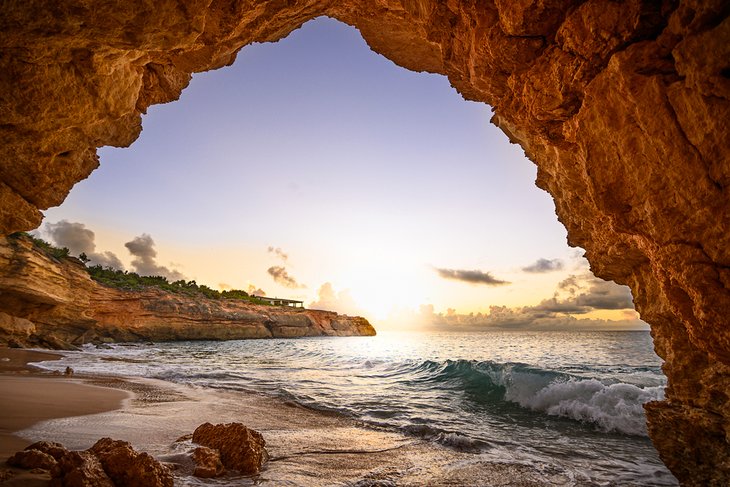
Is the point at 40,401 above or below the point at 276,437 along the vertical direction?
above

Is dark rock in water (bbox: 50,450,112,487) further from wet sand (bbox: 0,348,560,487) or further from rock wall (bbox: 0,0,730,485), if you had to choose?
rock wall (bbox: 0,0,730,485)

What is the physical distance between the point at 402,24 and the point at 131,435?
8.92 meters

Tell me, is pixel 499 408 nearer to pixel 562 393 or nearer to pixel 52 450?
pixel 562 393

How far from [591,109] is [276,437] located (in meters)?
6.85

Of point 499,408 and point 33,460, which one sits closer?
point 33,460

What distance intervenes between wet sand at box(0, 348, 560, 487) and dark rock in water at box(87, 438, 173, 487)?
0.42 metres

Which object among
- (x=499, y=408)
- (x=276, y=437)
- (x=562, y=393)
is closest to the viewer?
(x=276, y=437)

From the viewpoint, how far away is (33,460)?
385 cm

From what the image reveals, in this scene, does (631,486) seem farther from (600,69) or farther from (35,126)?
(35,126)

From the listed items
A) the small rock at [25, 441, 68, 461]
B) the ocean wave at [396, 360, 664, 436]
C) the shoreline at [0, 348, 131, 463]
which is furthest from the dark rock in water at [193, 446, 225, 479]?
the ocean wave at [396, 360, 664, 436]

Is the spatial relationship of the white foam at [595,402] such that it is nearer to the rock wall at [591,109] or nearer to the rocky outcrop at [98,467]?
the rock wall at [591,109]

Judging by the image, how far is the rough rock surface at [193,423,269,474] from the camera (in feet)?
16.1

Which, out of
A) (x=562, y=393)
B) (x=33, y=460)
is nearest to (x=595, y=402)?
(x=562, y=393)

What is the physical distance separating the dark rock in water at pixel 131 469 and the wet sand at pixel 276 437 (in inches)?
16.3
